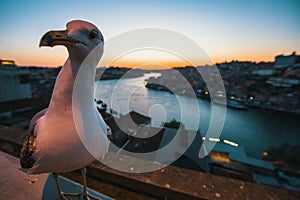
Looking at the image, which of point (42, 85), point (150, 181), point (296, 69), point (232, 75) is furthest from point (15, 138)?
point (296, 69)

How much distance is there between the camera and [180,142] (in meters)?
7.80

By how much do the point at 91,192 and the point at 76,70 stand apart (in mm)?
943

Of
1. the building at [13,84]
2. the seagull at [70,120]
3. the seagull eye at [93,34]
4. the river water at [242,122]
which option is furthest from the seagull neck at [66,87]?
the building at [13,84]

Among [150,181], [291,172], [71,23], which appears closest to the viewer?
[71,23]

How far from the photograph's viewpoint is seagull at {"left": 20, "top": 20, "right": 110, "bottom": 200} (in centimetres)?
62

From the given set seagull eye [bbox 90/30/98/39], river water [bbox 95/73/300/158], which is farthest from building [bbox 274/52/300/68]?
seagull eye [bbox 90/30/98/39]

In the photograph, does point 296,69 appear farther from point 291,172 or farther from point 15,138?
point 15,138

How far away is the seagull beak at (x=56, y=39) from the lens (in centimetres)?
58

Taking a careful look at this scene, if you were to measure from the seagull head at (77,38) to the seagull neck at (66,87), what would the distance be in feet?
0.16

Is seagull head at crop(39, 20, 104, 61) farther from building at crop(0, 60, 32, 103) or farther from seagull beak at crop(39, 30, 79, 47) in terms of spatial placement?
building at crop(0, 60, 32, 103)

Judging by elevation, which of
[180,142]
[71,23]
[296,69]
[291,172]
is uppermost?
[296,69]

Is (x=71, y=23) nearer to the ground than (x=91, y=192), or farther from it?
farther from it

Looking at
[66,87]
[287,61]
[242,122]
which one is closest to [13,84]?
[66,87]

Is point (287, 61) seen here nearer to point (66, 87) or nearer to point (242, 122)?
point (242, 122)
